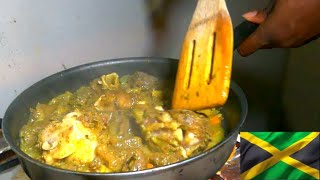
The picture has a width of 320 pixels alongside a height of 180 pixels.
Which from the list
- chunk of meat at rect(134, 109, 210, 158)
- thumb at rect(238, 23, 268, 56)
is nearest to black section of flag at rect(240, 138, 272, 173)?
chunk of meat at rect(134, 109, 210, 158)

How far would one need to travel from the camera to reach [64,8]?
1379 mm

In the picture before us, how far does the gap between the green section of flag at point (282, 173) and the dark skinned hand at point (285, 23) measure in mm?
341

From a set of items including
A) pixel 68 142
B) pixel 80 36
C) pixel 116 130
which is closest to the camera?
pixel 68 142

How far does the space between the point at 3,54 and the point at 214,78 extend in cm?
68

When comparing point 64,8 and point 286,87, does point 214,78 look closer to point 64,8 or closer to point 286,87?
point 64,8

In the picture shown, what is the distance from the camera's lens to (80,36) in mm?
1450

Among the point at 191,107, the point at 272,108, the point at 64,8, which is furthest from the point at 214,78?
the point at 272,108

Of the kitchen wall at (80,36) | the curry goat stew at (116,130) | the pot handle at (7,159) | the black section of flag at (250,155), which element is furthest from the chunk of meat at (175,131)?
the kitchen wall at (80,36)

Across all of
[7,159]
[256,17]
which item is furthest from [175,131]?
[7,159]

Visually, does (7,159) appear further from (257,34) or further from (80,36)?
(257,34)

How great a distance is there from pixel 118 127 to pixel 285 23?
0.52 metres

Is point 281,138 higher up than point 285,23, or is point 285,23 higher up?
point 285,23

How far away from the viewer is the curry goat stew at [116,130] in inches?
36.8

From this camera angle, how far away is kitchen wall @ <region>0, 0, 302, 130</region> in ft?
4.24
